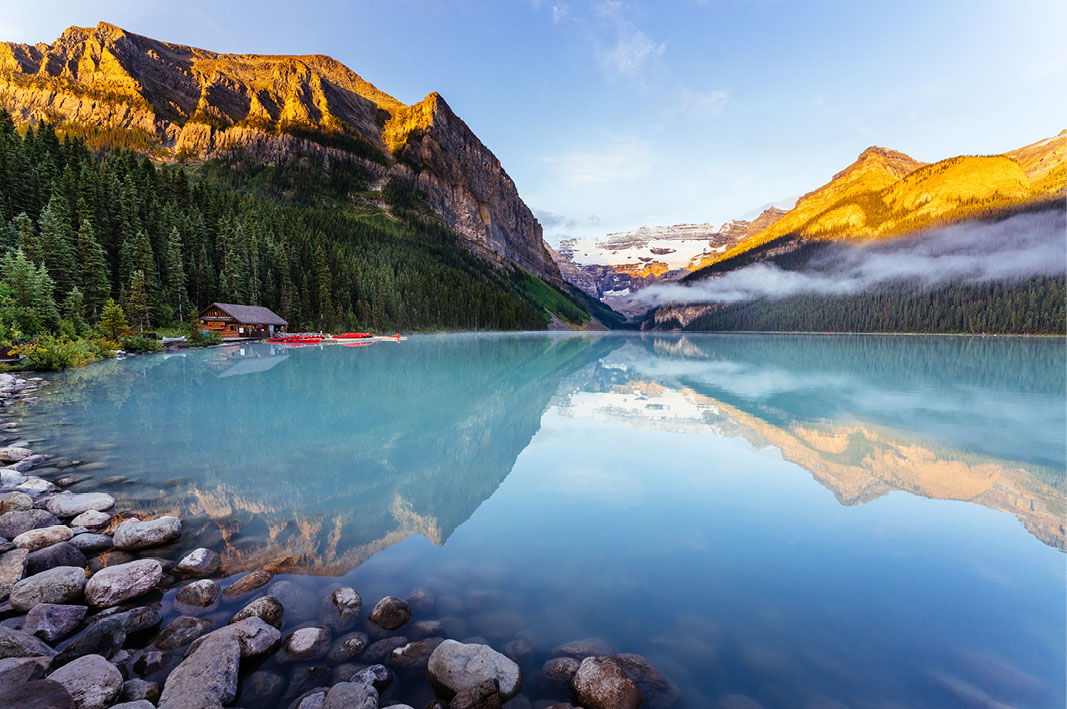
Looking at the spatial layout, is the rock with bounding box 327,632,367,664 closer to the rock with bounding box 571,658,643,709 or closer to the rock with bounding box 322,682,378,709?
the rock with bounding box 322,682,378,709

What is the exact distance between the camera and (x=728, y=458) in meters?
13.8

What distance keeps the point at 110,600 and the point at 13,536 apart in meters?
3.19

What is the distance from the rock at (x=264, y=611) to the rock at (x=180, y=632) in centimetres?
33

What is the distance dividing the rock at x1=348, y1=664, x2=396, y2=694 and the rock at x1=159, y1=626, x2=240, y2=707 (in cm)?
114

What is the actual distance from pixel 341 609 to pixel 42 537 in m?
5.31

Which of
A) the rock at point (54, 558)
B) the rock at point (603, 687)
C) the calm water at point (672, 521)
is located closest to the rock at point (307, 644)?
the calm water at point (672, 521)

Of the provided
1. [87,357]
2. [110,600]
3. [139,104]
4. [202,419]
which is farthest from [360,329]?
[139,104]

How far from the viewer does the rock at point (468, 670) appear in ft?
14.5

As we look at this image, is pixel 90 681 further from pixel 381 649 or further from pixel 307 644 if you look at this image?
pixel 381 649

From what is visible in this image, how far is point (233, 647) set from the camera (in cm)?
454

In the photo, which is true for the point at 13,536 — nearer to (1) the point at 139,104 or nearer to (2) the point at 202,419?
(2) the point at 202,419

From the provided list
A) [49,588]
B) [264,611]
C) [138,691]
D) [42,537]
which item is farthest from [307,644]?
[42,537]

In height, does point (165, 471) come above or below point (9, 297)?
below

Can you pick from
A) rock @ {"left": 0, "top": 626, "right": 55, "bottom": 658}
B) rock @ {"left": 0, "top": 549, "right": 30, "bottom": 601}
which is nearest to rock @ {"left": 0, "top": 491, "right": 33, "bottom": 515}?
rock @ {"left": 0, "top": 549, "right": 30, "bottom": 601}
